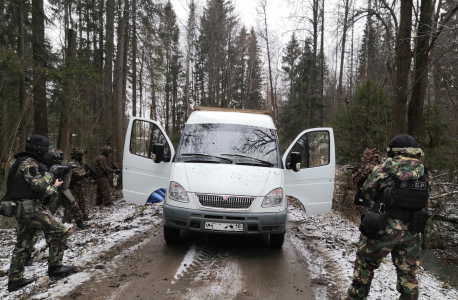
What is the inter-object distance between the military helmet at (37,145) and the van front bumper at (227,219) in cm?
192

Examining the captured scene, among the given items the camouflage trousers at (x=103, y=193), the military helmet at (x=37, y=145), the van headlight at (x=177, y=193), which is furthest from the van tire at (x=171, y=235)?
the camouflage trousers at (x=103, y=193)

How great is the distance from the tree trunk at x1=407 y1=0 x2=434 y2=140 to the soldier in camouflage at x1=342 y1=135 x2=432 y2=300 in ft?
18.0

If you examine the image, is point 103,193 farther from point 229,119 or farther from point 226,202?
point 226,202

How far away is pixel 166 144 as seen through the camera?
5484mm

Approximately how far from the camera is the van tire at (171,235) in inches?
193

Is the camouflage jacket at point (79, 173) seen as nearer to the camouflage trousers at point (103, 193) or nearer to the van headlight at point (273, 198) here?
the camouflage trousers at point (103, 193)

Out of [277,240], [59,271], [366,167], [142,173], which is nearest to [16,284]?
[59,271]

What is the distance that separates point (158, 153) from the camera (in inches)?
201

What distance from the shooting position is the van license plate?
425 centimetres

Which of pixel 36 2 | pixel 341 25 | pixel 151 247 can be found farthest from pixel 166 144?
pixel 36 2

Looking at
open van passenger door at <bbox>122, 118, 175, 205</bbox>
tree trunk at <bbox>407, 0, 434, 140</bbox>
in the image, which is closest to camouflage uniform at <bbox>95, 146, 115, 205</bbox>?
open van passenger door at <bbox>122, 118, 175, 205</bbox>

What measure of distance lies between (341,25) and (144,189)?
25.9 ft

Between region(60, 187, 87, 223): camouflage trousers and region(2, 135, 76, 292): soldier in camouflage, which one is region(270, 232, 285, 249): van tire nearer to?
region(2, 135, 76, 292): soldier in camouflage

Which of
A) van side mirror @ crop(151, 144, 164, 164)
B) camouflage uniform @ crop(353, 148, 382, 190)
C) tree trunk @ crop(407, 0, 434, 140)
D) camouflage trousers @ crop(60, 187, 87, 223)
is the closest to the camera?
camouflage uniform @ crop(353, 148, 382, 190)
